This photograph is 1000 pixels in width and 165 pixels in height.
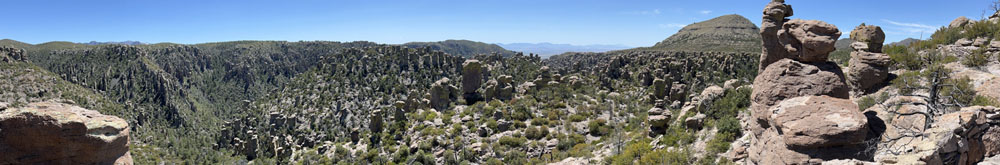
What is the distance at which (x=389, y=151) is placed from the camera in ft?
113

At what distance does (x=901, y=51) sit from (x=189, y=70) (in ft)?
516

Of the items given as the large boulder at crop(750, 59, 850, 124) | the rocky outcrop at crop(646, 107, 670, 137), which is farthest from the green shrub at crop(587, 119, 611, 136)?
the large boulder at crop(750, 59, 850, 124)

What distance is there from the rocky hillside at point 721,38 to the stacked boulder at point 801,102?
107 meters

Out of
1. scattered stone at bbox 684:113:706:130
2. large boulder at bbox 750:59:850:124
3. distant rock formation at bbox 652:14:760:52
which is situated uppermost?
distant rock formation at bbox 652:14:760:52

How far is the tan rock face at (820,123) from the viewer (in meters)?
8.59

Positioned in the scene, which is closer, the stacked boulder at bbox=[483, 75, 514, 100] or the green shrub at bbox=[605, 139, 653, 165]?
the green shrub at bbox=[605, 139, 653, 165]

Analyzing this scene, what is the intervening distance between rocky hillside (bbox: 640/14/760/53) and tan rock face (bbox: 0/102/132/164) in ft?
387

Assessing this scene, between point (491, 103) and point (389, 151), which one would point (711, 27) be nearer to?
point (491, 103)

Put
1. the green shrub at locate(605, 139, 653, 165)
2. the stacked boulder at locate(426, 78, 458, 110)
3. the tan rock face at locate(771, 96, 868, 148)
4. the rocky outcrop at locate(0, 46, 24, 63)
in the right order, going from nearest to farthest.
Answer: the tan rock face at locate(771, 96, 868, 148) → the green shrub at locate(605, 139, 653, 165) → the stacked boulder at locate(426, 78, 458, 110) → the rocky outcrop at locate(0, 46, 24, 63)

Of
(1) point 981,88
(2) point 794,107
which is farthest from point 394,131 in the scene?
(1) point 981,88

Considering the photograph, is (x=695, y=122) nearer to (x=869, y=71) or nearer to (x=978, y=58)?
(x=869, y=71)

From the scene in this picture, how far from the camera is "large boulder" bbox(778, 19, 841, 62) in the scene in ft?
37.2

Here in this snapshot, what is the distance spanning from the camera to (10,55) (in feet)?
233

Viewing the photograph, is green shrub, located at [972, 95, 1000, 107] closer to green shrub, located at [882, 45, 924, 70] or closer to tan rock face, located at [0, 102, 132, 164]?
green shrub, located at [882, 45, 924, 70]
